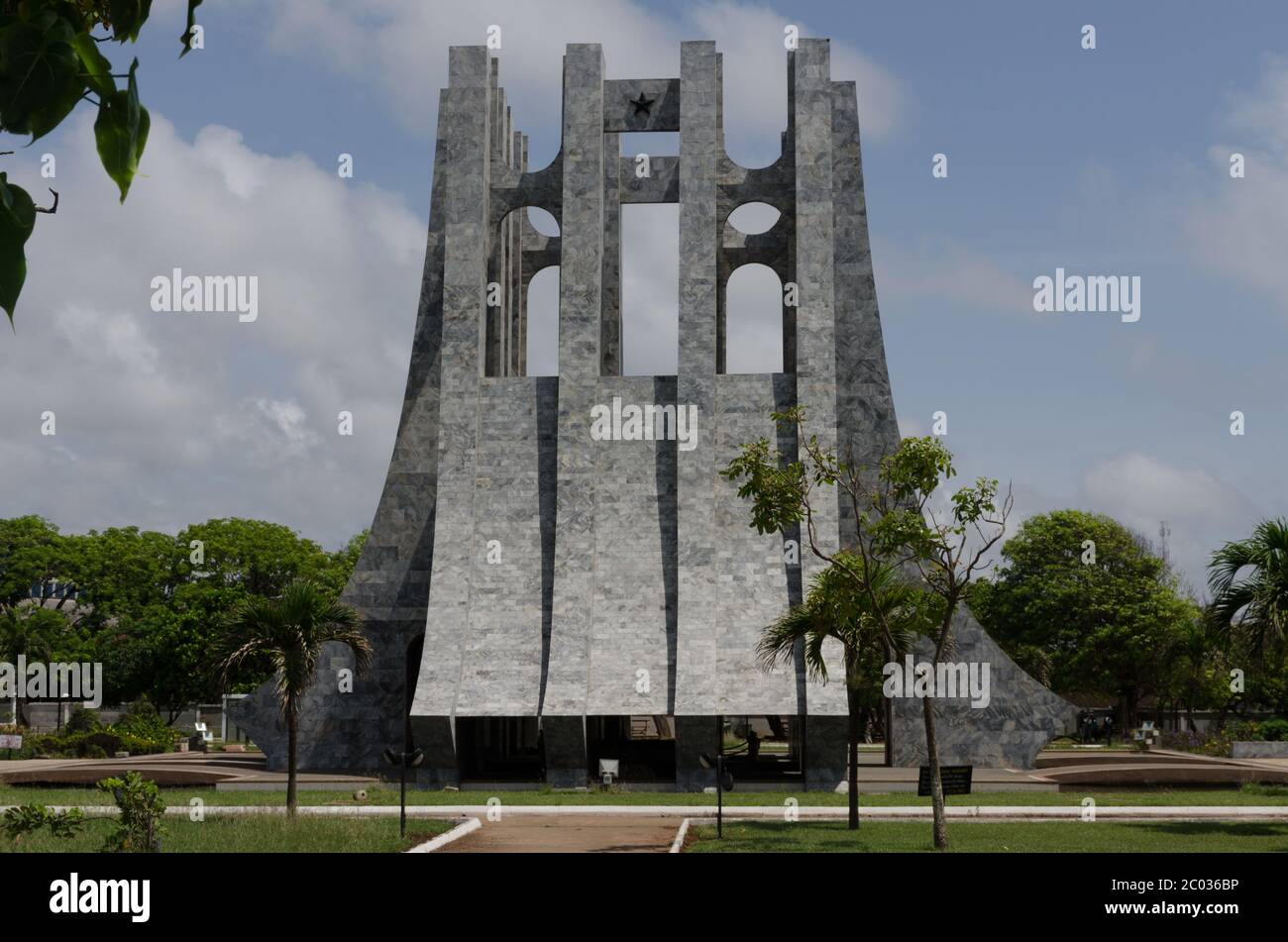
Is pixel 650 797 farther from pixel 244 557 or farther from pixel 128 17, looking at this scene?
pixel 244 557

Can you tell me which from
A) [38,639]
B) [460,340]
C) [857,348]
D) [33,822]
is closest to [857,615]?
[33,822]

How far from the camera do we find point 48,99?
2.93 meters

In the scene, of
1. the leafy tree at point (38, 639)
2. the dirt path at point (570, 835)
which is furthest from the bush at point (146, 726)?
the dirt path at point (570, 835)

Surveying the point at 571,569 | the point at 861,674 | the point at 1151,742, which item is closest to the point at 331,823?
the point at 861,674

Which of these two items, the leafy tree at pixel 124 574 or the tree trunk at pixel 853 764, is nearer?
the tree trunk at pixel 853 764

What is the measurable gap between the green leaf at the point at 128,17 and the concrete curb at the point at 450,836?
1914 cm

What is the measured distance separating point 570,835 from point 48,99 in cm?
2346

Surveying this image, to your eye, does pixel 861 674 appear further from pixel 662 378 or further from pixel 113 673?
pixel 113 673

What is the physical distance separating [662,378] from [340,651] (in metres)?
13.0

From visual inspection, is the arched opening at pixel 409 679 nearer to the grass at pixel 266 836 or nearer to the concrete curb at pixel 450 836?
the concrete curb at pixel 450 836

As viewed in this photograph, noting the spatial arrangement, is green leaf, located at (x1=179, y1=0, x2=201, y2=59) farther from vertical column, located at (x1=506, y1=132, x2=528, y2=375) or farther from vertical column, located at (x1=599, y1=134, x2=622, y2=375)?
vertical column, located at (x1=506, y1=132, x2=528, y2=375)

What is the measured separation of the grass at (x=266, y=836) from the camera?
A: 68.0 feet

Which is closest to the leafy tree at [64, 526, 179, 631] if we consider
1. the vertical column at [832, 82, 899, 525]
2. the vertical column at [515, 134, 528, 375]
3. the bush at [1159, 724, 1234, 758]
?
the vertical column at [515, 134, 528, 375]

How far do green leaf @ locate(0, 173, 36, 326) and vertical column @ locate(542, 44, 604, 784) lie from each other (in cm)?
3584
